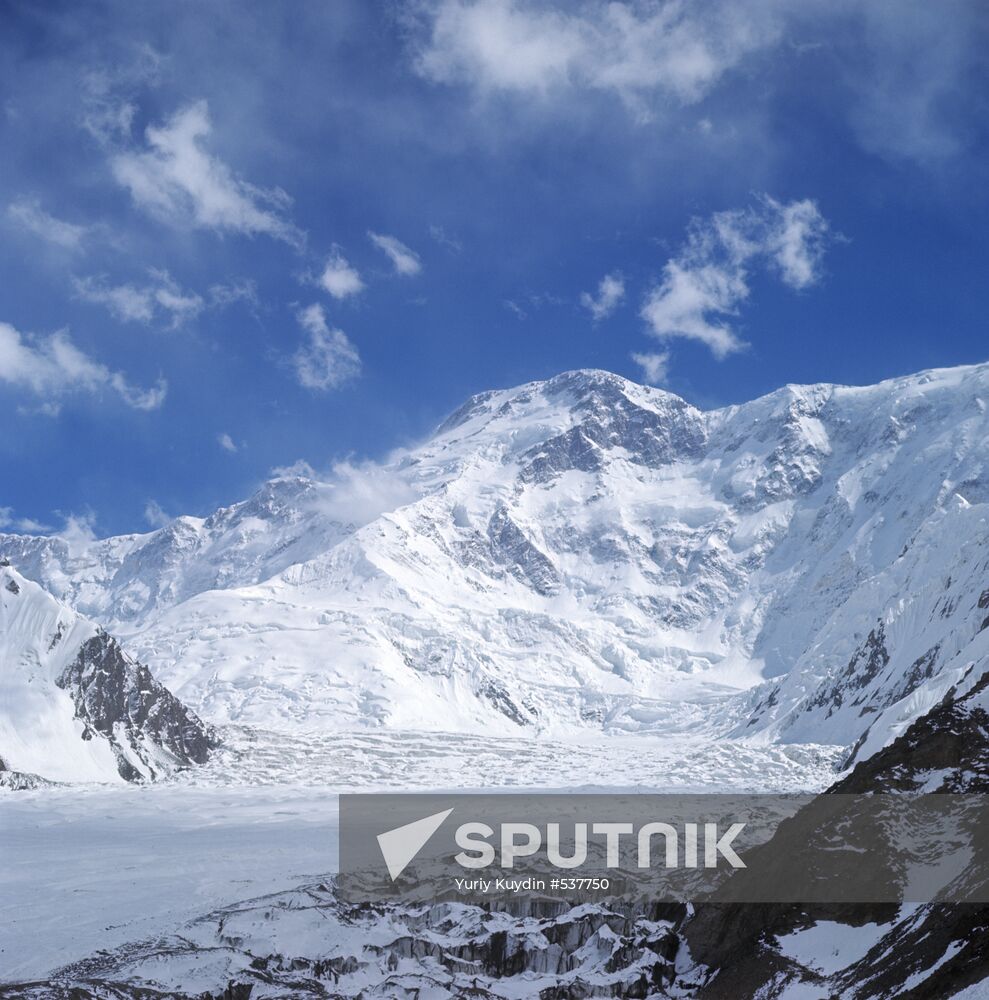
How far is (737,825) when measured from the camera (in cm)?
15100

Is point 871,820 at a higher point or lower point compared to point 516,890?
higher

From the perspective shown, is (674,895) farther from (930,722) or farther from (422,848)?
(422,848)

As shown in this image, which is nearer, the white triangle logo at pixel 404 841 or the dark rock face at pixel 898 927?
the dark rock face at pixel 898 927

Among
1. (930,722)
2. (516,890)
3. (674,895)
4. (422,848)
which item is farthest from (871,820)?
(422,848)

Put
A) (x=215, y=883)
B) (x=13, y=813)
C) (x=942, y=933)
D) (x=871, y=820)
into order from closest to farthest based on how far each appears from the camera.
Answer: (x=942, y=933) → (x=871, y=820) → (x=215, y=883) → (x=13, y=813)

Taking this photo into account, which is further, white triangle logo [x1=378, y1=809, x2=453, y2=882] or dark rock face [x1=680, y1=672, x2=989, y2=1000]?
white triangle logo [x1=378, y1=809, x2=453, y2=882]

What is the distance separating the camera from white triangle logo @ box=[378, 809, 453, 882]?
123188mm

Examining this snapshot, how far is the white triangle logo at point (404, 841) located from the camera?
123188 millimetres

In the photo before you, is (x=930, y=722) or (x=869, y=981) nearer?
(x=869, y=981)

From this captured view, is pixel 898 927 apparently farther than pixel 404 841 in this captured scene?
No

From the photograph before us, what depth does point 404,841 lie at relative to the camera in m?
146

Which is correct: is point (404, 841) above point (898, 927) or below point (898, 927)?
above

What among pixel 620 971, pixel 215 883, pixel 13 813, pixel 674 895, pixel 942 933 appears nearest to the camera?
pixel 942 933

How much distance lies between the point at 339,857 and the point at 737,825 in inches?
2024
